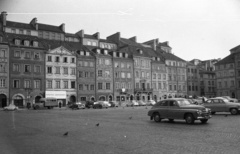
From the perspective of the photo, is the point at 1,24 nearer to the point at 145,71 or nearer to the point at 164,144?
the point at 145,71

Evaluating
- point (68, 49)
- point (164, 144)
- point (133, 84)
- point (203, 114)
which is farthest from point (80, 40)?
point (164, 144)

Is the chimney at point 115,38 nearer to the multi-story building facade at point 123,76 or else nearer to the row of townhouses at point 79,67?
the row of townhouses at point 79,67

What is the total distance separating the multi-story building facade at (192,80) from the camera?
3659 inches

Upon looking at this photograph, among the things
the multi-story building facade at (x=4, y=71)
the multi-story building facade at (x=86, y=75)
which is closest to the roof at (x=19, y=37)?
the multi-story building facade at (x=4, y=71)

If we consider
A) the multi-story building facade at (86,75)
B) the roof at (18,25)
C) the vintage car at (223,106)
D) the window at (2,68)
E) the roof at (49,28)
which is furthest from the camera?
the roof at (49,28)

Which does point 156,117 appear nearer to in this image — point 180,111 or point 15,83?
point 180,111

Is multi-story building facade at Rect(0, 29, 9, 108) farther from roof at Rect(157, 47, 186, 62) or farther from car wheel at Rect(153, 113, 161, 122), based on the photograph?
roof at Rect(157, 47, 186, 62)

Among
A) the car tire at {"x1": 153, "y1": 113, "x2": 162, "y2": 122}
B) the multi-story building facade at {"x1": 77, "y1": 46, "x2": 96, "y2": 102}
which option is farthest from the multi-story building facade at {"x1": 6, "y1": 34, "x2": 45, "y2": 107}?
the car tire at {"x1": 153, "y1": 113, "x2": 162, "y2": 122}

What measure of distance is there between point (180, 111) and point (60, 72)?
49.3 meters

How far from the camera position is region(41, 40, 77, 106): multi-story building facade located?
62812 millimetres

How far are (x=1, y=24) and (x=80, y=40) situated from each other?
19738mm

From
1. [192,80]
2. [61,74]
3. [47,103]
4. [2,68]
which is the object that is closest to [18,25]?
[2,68]

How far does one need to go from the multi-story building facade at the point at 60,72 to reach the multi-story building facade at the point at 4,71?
8.29m

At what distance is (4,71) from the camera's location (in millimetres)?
57219
